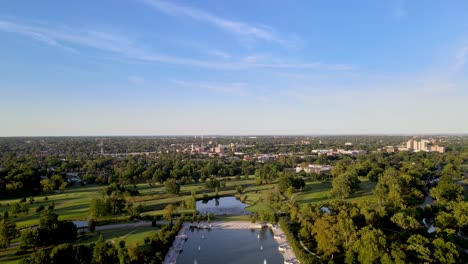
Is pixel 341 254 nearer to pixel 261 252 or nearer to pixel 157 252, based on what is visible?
pixel 261 252

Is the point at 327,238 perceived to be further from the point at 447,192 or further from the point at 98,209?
the point at 447,192

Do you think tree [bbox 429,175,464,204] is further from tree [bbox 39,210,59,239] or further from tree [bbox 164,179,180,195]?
tree [bbox 39,210,59,239]

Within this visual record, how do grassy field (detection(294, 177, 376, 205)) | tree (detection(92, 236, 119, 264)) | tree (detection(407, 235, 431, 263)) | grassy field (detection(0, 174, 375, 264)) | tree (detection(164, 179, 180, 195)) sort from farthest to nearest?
tree (detection(164, 179, 180, 195)) < grassy field (detection(294, 177, 376, 205)) < grassy field (detection(0, 174, 375, 264)) < tree (detection(92, 236, 119, 264)) < tree (detection(407, 235, 431, 263))

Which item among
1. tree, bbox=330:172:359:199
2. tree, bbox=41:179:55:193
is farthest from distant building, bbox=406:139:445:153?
tree, bbox=41:179:55:193

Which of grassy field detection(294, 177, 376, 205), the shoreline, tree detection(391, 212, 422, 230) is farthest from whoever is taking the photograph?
grassy field detection(294, 177, 376, 205)

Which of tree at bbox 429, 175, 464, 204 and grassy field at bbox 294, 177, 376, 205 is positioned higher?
tree at bbox 429, 175, 464, 204

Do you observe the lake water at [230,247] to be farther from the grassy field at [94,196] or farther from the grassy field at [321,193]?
the grassy field at [321,193]

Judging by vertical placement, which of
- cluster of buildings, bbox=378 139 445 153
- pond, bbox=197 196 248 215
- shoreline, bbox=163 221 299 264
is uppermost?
cluster of buildings, bbox=378 139 445 153
